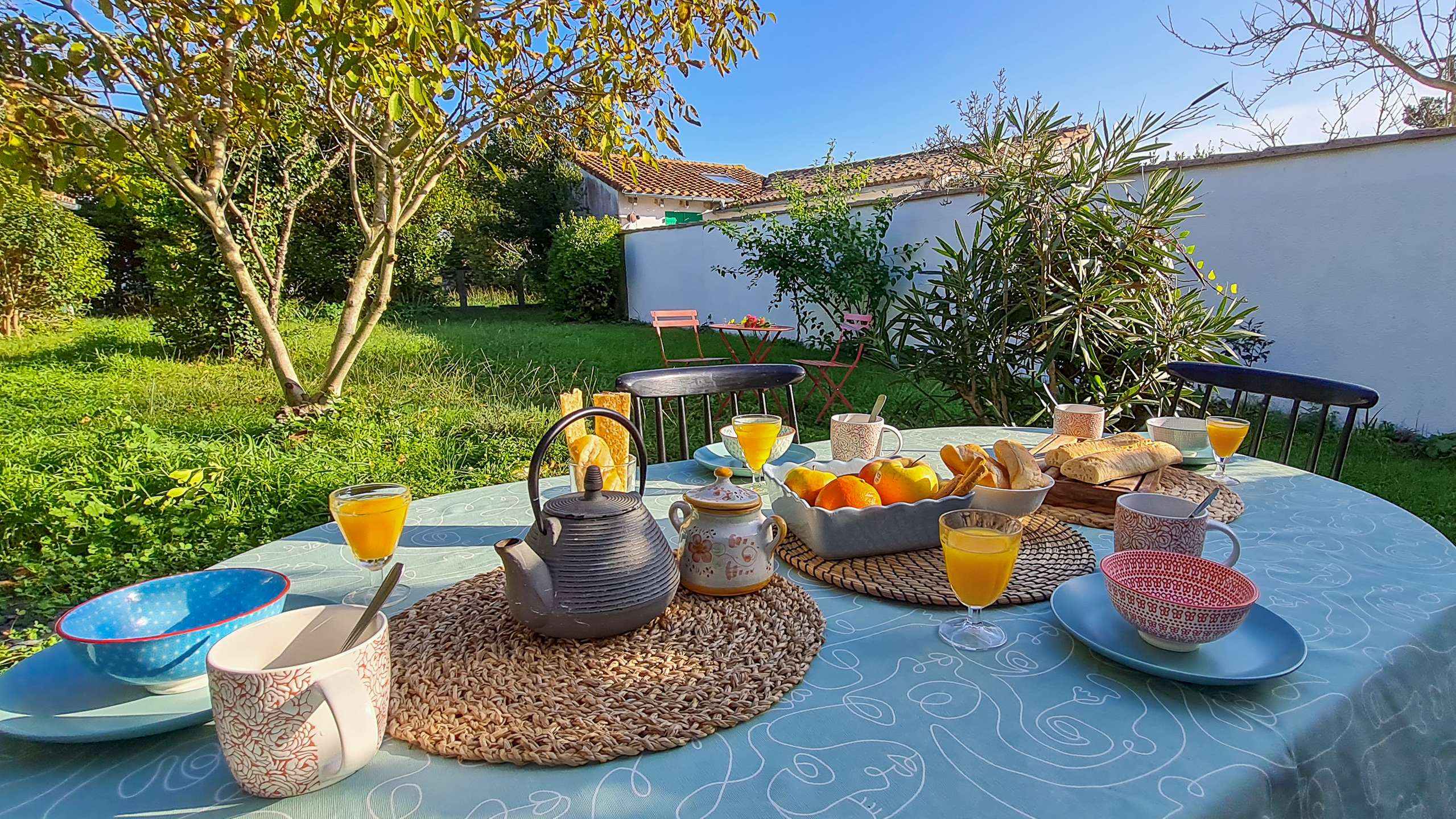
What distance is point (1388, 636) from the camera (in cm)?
95

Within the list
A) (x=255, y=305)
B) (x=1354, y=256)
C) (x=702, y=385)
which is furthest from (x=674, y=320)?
(x=1354, y=256)

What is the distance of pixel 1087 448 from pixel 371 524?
4.54ft

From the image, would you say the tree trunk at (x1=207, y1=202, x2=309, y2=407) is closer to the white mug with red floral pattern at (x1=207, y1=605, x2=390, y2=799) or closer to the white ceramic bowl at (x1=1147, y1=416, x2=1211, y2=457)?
the white mug with red floral pattern at (x1=207, y1=605, x2=390, y2=799)

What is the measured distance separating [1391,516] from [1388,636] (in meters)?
0.66

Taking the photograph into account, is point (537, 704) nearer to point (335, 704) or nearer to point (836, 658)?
point (335, 704)

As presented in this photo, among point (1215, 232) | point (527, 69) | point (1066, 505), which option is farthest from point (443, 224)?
point (1066, 505)

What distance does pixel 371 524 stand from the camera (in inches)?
40.9

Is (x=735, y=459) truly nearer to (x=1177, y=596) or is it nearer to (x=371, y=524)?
(x=371, y=524)

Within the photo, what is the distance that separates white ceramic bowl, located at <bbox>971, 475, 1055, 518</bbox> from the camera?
1.25 m

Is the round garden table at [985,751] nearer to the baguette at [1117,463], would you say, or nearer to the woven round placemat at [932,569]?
the woven round placemat at [932,569]

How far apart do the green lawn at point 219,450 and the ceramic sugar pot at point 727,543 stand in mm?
2392

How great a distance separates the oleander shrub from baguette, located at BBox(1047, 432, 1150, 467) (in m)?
12.1

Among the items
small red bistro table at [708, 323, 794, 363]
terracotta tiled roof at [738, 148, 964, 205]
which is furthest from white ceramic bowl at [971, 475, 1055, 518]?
terracotta tiled roof at [738, 148, 964, 205]

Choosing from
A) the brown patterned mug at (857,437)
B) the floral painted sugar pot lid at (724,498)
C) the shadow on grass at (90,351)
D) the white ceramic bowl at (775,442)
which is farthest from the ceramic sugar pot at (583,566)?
the shadow on grass at (90,351)
